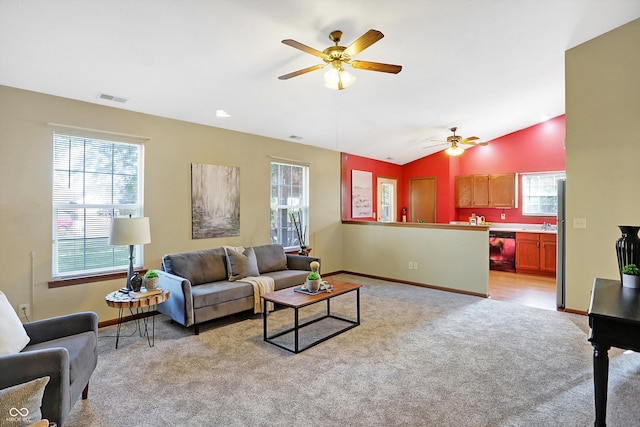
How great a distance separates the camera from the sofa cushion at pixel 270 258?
15.6 feet

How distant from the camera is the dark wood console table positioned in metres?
1.62

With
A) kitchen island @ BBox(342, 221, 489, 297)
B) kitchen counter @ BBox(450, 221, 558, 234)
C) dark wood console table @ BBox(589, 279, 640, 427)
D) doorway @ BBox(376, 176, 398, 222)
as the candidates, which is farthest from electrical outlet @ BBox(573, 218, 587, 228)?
doorway @ BBox(376, 176, 398, 222)

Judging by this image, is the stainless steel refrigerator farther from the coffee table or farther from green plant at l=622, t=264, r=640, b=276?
the coffee table

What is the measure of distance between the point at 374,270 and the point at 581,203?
Result: 3.37m

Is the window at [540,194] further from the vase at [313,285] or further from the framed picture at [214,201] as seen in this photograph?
the framed picture at [214,201]

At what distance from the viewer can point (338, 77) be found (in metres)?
2.92

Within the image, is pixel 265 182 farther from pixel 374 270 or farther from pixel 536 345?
pixel 536 345

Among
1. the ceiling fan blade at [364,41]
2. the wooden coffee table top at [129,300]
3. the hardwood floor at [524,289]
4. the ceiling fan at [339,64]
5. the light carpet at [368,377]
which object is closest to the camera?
the light carpet at [368,377]

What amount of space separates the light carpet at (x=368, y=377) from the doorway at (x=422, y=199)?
180 inches

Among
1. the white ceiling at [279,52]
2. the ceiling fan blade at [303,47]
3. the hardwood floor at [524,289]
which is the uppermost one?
the white ceiling at [279,52]

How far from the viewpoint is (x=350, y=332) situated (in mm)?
3514

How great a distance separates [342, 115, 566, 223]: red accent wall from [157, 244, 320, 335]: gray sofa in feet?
8.55

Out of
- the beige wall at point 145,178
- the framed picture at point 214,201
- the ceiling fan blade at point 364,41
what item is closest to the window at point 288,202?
the beige wall at point 145,178

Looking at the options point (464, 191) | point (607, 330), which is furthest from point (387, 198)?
point (607, 330)
